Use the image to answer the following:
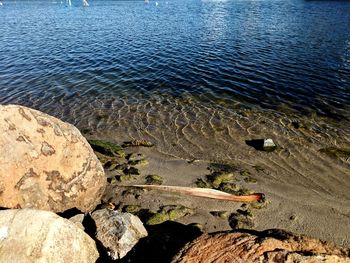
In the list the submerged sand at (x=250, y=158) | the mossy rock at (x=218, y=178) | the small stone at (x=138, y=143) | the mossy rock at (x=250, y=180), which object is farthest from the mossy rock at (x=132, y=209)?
the small stone at (x=138, y=143)

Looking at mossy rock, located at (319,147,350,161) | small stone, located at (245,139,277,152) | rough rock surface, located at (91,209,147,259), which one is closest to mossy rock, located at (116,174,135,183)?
rough rock surface, located at (91,209,147,259)

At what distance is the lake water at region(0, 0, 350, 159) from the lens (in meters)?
24.0

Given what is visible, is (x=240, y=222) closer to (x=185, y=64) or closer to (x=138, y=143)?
(x=138, y=143)

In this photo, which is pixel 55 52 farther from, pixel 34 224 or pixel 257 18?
pixel 257 18

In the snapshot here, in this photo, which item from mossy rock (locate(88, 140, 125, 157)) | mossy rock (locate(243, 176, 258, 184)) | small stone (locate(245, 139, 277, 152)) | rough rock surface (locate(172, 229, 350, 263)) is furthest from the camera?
small stone (locate(245, 139, 277, 152))

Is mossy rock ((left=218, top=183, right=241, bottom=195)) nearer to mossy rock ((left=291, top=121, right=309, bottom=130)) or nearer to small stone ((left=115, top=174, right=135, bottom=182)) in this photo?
small stone ((left=115, top=174, right=135, bottom=182))

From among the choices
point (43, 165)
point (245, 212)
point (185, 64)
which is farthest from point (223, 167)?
point (185, 64)

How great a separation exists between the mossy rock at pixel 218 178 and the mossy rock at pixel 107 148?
5260mm

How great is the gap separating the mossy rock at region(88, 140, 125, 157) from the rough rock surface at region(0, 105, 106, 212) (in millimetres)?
4175

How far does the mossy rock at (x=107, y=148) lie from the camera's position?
17.9 m

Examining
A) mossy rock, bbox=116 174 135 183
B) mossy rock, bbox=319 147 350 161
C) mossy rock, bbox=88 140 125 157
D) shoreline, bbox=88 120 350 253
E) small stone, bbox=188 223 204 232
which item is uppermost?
mossy rock, bbox=88 140 125 157

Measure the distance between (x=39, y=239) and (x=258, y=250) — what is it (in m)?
5.78

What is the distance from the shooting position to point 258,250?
8.33m

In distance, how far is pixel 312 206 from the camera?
1366 centimetres
